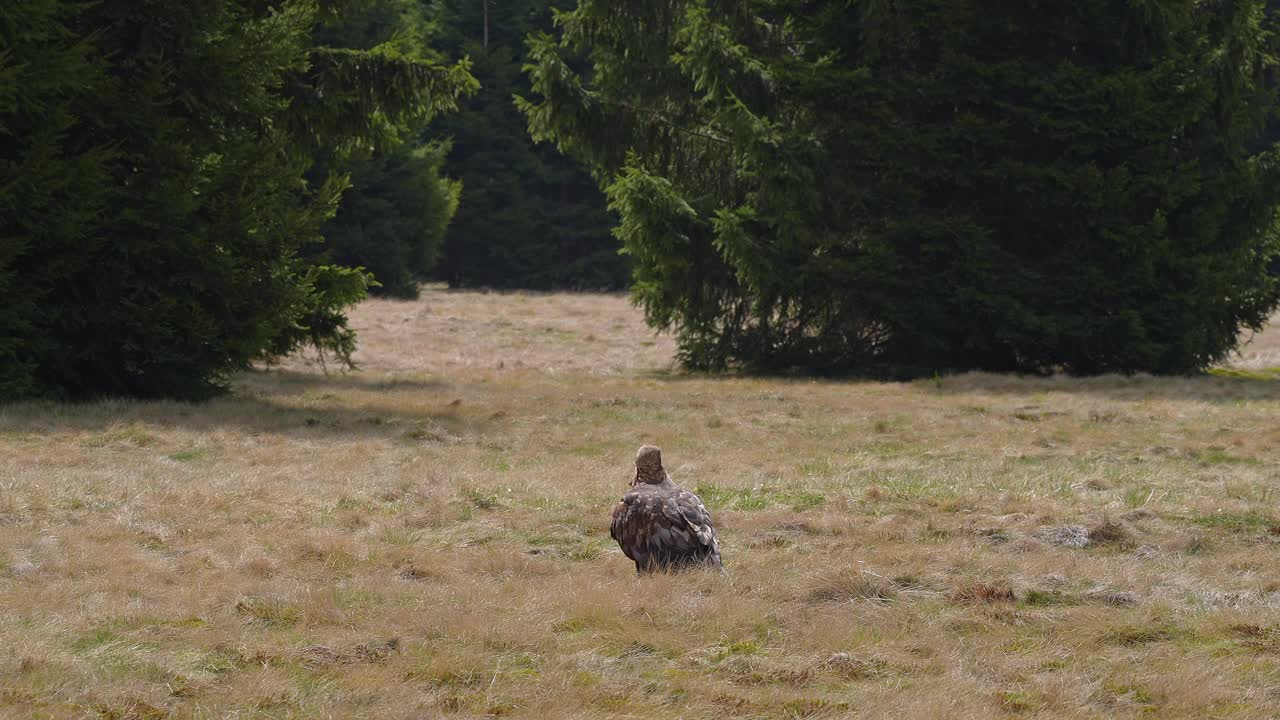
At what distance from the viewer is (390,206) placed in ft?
132

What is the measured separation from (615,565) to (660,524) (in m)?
0.94

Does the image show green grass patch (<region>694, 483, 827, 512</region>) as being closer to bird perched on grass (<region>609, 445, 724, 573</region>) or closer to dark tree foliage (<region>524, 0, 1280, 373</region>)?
bird perched on grass (<region>609, 445, 724, 573</region>)

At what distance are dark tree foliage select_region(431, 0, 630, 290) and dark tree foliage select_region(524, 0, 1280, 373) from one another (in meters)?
27.6

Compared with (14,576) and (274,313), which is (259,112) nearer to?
(274,313)

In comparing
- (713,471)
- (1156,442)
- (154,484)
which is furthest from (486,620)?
(1156,442)

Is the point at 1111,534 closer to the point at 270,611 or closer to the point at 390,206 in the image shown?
the point at 270,611

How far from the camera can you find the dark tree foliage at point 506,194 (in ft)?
168

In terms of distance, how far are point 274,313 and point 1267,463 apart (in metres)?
11.2

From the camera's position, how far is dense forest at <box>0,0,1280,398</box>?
15.3 meters

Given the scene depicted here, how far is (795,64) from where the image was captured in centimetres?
2289

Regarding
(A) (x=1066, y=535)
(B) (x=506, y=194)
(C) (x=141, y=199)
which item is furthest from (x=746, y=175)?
(B) (x=506, y=194)

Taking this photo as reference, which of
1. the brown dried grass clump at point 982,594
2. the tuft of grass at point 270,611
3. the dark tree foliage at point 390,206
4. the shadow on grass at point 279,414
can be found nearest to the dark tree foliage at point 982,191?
the shadow on grass at point 279,414

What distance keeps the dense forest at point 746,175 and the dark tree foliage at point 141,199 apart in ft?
0.13

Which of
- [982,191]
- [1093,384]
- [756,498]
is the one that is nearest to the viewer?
[756,498]
